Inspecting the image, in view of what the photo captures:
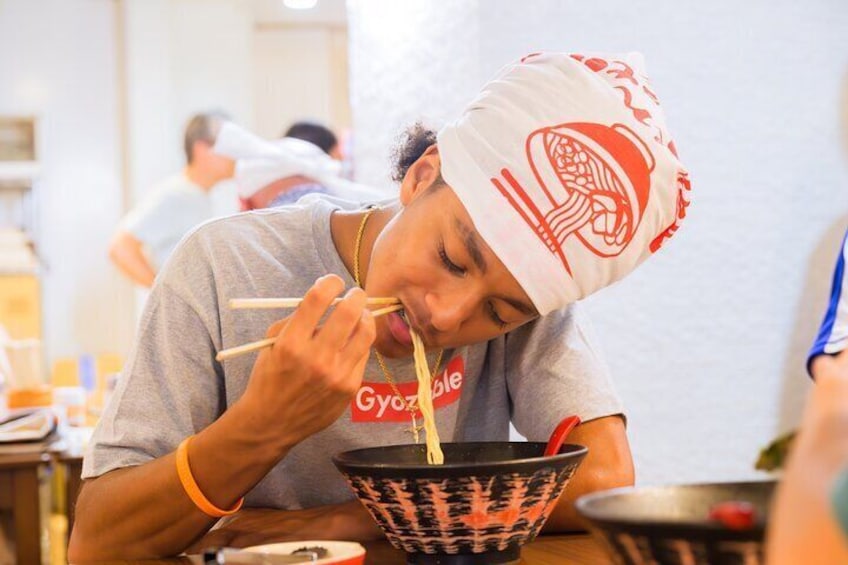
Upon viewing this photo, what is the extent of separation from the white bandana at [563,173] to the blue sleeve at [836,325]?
0.64m

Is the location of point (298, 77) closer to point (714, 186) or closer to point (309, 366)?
point (714, 186)

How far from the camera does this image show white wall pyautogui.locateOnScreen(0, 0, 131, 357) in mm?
9289

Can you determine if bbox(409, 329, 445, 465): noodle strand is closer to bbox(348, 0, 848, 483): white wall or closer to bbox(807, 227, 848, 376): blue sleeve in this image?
bbox(807, 227, 848, 376): blue sleeve

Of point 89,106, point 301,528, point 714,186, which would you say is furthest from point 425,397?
point 89,106

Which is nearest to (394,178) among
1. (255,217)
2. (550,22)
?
(255,217)

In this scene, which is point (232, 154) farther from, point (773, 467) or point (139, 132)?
point (139, 132)

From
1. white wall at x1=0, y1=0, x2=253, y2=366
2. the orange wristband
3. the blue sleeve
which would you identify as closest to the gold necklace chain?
the orange wristband

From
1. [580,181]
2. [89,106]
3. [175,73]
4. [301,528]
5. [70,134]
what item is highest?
[175,73]

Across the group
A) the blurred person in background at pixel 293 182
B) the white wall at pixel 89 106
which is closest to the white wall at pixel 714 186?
the blurred person in background at pixel 293 182

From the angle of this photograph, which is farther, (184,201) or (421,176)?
(184,201)

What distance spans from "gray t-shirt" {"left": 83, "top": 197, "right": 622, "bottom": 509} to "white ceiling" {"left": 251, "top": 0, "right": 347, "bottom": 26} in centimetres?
820

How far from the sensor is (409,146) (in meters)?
1.80

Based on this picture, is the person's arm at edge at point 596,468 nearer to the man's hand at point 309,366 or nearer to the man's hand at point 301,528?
the man's hand at point 301,528

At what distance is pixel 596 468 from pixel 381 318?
376 mm
